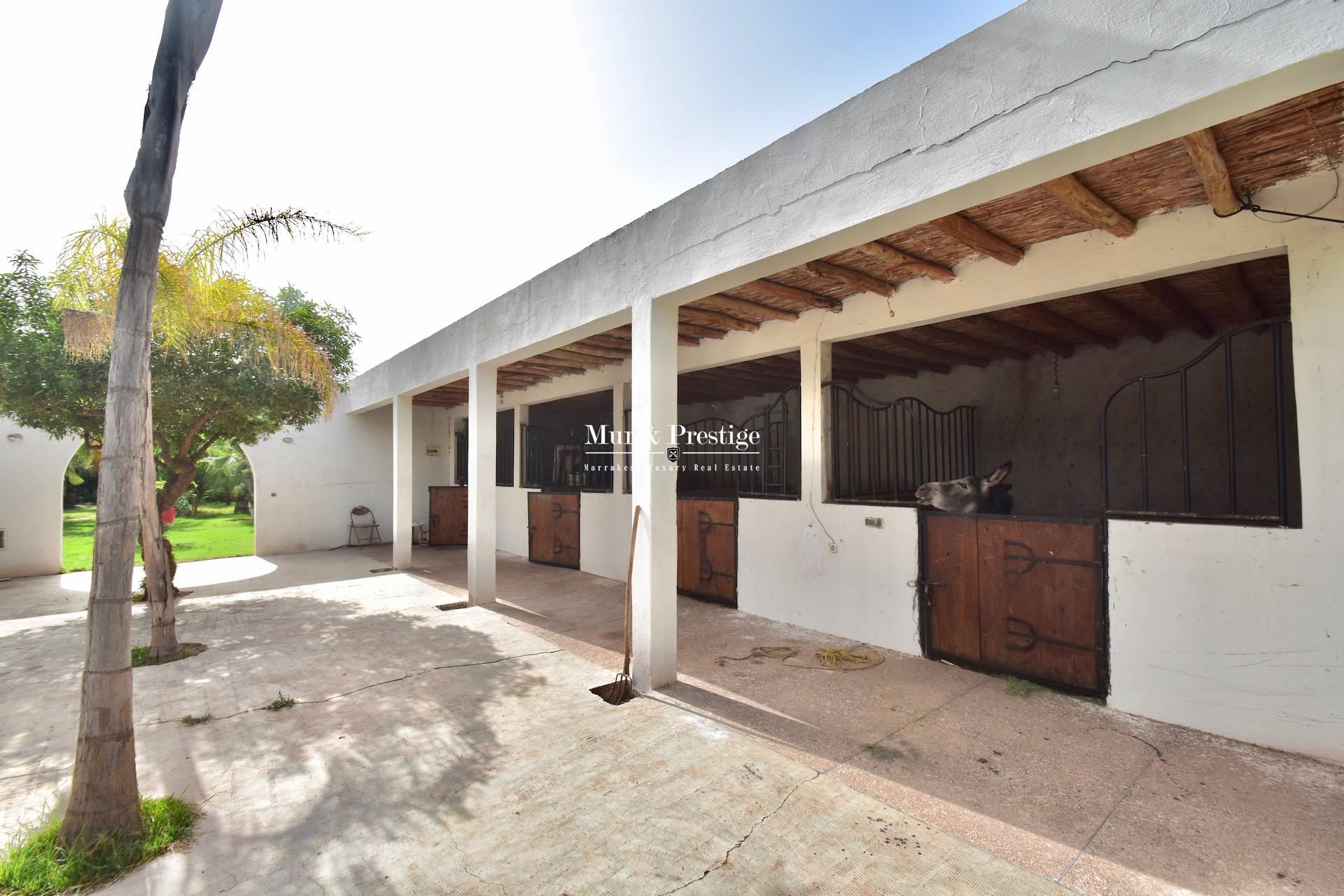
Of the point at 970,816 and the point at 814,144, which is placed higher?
the point at 814,144

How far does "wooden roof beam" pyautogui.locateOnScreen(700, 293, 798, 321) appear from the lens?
14.6 ft

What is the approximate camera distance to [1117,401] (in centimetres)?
626

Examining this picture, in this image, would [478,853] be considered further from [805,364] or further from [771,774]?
[805,364]

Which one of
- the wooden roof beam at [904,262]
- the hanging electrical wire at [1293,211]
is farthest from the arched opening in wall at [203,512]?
the hanging electrical wire at [1293,211]

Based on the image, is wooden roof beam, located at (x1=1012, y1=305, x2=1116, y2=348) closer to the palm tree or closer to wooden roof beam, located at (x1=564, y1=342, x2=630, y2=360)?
wooden roof beam, located at (x1=564, y1=342, x2=630, y2=360)

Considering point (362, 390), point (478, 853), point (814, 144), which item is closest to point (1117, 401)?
point (814, 144)

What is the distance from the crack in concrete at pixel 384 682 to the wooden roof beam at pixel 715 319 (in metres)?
2.95

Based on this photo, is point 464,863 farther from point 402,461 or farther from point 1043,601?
point 402,461

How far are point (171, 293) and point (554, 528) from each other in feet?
17.3

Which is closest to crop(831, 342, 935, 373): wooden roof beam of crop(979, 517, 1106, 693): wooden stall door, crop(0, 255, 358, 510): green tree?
crop(979, 517, 1106, 693): wooden stall door

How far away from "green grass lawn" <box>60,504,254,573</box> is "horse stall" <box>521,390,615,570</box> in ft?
17.3

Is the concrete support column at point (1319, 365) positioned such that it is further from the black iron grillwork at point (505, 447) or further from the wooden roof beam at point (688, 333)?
the black iron grillwork at point (505, 447)

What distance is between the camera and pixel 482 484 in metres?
6.18

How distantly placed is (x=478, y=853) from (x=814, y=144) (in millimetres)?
3388
